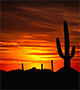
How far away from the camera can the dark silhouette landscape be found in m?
20.3

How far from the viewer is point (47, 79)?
70.2 feet

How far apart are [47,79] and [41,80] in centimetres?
61

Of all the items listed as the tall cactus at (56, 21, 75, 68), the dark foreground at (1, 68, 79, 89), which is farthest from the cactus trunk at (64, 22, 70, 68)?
the dark foreground at (1, 68, 79, 89)

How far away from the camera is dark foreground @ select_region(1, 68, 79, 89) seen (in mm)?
20203

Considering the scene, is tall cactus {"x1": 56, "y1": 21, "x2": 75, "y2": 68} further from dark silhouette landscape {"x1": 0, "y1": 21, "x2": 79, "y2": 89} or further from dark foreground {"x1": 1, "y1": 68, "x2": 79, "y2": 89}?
dark foreground {"x1": 1, "y1": 68, "x2": 79, "y2": 89}

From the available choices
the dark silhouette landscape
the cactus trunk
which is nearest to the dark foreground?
the dark silhouette landscape

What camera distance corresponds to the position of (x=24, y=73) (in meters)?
22.4

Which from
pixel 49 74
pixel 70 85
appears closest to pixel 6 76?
pixel 49 74

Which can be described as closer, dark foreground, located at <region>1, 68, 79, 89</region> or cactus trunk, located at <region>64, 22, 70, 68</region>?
dark foreground, located at <region>1, 68, 79, 89</region>

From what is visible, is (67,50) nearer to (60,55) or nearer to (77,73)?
(60,55)

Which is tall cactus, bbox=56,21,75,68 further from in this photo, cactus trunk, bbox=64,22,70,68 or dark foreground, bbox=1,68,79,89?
dark foreground, bbox=1,68,79,89

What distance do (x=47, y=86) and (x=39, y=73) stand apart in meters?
2.35

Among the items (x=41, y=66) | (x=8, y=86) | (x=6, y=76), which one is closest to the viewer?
(x=8, y=86)

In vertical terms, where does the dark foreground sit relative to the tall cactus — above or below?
below
